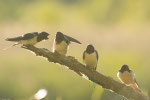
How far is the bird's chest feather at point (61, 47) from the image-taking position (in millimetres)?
6457

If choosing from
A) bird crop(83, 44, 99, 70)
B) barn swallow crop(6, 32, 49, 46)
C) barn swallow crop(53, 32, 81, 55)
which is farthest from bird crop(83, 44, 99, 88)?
barn swallow crop(6, 32, 49, 46)

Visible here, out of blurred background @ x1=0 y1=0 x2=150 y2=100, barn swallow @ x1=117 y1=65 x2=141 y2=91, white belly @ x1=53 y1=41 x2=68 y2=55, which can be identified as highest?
white belly @ x1=53 y1=41 x2=68 y2=55

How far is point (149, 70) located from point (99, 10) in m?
15.0

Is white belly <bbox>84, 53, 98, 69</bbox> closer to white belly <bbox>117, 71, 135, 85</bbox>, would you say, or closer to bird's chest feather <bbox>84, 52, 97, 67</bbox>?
bird's chest feather <bbox>84, 52, 97, 67</bbox>

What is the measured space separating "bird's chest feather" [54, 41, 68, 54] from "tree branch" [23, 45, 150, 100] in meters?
0.32

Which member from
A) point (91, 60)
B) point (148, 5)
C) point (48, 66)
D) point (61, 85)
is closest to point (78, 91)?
point (61, 85)

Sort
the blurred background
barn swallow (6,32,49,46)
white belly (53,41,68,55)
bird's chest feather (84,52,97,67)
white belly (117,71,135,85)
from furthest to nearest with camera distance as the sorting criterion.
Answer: the blurred background
white belly (117,71,135,85)
bird's chest feather (84,52,97,67)
white belly (53,41,68,55)
barn swallow (6,32,49,46)

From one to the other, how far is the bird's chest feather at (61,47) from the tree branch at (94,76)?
317mm

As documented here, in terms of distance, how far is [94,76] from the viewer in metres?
6.04

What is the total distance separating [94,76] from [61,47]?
1.88ft

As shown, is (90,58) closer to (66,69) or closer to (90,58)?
(90,58)

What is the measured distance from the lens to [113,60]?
14.4 metres

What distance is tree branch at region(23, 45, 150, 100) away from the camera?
582 centimetres

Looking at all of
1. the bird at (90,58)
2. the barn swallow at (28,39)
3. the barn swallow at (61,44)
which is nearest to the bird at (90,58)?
the bird at (90,58)
